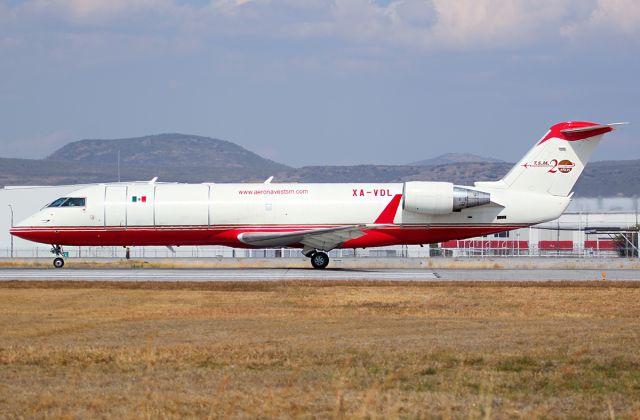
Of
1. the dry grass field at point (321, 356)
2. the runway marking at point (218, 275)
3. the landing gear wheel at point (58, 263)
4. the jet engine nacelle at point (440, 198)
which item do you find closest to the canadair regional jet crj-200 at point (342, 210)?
the jet engine nacelle at point (440, 198)

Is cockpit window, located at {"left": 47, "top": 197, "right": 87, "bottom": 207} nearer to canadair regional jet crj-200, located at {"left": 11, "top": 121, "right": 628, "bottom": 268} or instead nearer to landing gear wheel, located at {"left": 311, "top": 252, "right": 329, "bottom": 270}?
canadair regional jet crj-200, located at {"left": 11, "top": 121, "right": 628, "bottom": 268}

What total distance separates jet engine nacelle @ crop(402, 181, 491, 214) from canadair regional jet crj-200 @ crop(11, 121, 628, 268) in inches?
1.6

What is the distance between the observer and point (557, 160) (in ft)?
132

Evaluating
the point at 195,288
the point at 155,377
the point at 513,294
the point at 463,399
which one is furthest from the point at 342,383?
the point at 195,288

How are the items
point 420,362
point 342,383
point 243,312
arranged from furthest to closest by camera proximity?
point 243,312 → point 420,362 → point 342,383

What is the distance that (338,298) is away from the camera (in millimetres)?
26453

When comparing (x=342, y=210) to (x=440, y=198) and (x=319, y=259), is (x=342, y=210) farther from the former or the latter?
(x=440, y=198)

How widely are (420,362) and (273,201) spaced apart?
26.4 metres

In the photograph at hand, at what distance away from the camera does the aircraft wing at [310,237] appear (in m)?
39.6

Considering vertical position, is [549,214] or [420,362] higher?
[549,214]

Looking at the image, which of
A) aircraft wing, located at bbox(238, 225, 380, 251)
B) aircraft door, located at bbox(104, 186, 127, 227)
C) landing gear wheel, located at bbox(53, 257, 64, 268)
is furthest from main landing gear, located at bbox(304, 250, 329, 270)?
landing gear wheel, located at bbox(53, 257, 64, 268)

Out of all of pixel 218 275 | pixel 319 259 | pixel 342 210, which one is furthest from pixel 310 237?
pixel 218 275

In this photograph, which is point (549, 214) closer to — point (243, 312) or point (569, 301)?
point (569, 301)

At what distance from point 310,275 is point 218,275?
3.62 meters
